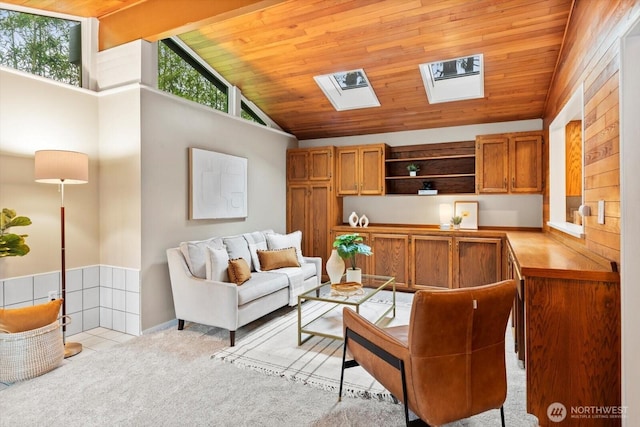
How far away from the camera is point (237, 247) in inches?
162

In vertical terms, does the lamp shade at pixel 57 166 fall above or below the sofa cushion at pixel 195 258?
above

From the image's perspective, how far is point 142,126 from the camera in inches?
137

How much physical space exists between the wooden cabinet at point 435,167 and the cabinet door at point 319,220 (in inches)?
38.3

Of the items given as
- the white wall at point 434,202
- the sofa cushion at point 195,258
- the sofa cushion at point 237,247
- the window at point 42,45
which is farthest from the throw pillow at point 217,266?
the white wall at point 434,202

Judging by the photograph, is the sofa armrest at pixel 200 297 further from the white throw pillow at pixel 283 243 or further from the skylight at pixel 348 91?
the skylight at pixel 348 91

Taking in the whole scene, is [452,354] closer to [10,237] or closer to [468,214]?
[10,237]

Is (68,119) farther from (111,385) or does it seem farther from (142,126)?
→ (111,385)

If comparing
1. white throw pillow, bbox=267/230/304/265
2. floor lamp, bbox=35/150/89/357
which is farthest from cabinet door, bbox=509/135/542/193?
floor lamp, bbox=35/150/89/357

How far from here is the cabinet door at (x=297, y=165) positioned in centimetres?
577

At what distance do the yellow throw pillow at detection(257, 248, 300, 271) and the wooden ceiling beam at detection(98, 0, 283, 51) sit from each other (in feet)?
8.07

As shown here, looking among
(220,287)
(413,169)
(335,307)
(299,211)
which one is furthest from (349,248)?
(299,211)

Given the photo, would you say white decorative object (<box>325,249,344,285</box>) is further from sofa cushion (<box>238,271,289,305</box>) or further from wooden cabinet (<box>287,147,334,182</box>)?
wooden cabinet (<box>287,147,334,182</box>)

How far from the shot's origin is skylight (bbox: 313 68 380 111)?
4867mm

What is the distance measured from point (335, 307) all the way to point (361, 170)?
2238 millimetres
